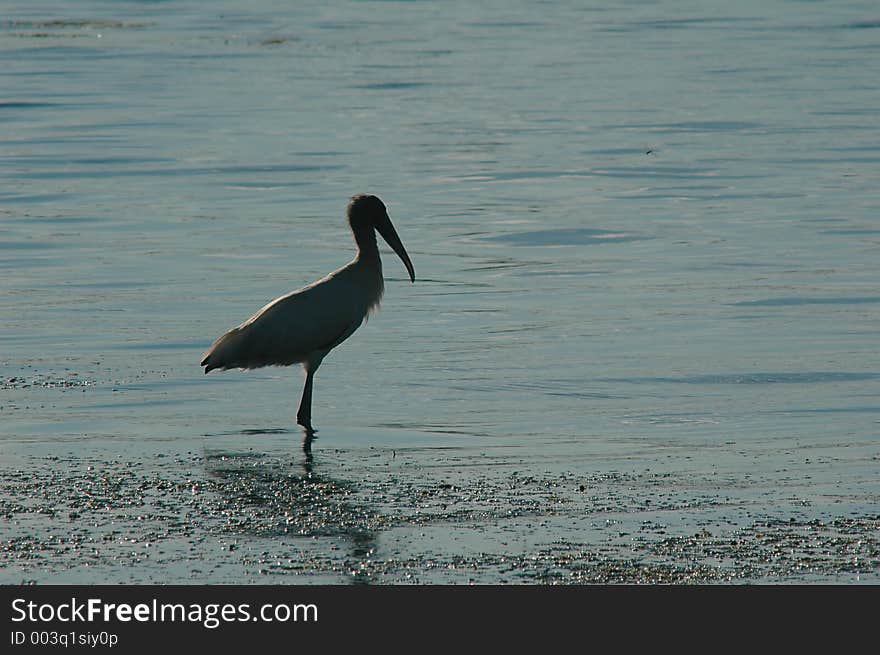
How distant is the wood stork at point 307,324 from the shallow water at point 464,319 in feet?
0.94

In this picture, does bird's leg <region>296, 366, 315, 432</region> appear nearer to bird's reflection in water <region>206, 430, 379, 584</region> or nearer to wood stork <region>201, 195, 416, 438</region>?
wood stork <region>201, 195, 416, 438</region>

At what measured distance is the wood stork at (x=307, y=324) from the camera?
10352 millimetres

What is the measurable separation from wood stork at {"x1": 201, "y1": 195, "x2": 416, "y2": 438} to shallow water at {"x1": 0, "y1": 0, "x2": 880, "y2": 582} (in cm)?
29

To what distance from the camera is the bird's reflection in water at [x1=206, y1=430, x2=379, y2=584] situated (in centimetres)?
711

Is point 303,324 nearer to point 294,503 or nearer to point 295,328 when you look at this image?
point 295,328

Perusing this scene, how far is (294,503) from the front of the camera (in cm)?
780

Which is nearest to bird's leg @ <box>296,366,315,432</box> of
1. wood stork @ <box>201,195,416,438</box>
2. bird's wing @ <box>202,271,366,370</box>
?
wood stork @ <box>201,195,416,438</box>

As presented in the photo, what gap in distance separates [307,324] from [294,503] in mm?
2838

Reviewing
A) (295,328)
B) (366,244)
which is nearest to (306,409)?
(295,328)

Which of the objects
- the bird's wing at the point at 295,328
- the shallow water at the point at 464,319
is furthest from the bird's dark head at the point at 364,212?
the shallow water at the point at 464,319

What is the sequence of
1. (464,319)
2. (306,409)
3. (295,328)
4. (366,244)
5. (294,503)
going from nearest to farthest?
(294,503) < (306,409) < (295,328) < (366,244) < (464,319)

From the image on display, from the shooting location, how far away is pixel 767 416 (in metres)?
10.0

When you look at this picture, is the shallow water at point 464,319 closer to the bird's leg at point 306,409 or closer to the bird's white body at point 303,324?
the bird's leg at point 306,409
